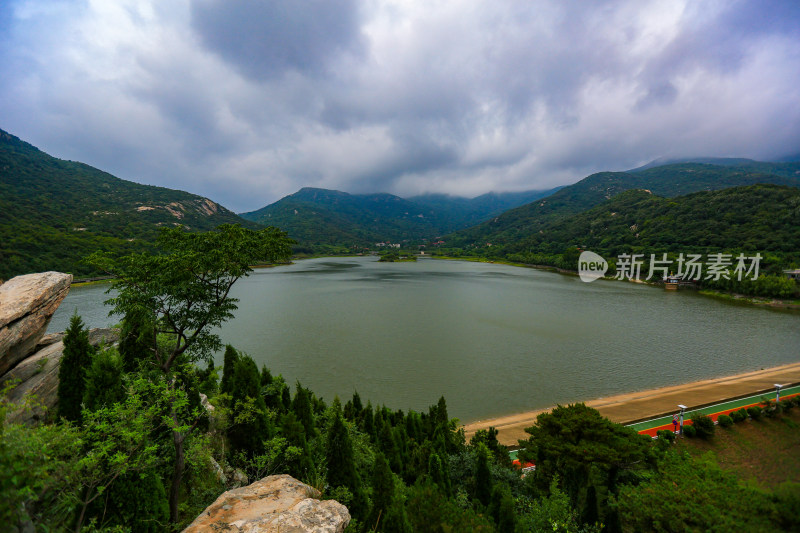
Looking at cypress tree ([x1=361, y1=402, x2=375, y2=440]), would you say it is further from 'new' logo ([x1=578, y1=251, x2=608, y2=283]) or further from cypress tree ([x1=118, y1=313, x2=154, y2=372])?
'new' logo ([x1=578, y1=251, x2=608, y2=283])

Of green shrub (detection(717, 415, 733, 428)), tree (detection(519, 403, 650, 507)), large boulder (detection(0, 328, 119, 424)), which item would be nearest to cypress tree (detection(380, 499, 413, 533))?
tree (detection(519, 403, 650, 507))

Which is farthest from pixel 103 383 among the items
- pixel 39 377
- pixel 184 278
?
pixel 39 377

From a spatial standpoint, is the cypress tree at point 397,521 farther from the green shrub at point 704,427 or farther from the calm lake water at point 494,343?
the green shrub at point 704,427

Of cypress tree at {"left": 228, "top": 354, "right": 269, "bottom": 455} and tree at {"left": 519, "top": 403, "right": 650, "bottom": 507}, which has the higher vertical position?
cypress tree at {"left": 228, "top": 354, "right": 269, "bottom": 455}

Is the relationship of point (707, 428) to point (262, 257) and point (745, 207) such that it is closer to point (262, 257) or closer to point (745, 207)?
point (262, 257)

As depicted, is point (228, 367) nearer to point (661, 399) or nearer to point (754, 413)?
point (754, 413)

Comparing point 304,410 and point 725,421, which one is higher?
point 304,410

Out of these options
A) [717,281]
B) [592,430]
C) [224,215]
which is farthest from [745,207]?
[224,215]
